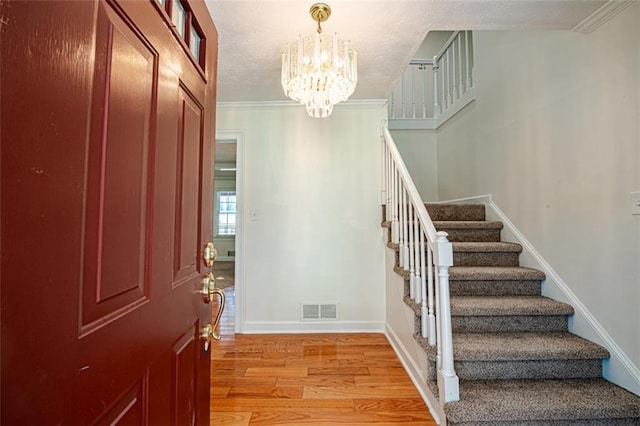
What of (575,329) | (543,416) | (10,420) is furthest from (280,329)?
(10,420)

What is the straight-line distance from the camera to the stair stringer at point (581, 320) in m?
1.64

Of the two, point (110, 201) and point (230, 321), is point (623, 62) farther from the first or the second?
point (230, 321)

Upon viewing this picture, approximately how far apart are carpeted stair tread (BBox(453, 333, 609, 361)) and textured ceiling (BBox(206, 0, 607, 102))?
6.34 ft

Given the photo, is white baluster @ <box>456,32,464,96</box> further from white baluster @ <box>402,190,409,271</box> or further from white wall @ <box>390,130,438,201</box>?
white baluster @ <box>402,190,409,271</box>

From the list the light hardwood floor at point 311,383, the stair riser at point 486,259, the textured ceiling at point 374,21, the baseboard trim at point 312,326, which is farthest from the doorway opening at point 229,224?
the stair riser at point 486,259

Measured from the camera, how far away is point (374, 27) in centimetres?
188

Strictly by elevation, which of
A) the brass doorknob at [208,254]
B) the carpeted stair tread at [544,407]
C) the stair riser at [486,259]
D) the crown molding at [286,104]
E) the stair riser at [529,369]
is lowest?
the carpeted stair tread at [544,407]

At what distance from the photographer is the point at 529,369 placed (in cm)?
176

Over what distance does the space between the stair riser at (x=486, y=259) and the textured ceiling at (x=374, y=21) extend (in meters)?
1.64

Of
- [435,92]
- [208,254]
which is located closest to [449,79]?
[435,92]

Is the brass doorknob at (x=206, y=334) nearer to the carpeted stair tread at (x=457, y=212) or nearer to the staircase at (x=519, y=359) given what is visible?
the staircase at (x=519, y=359)

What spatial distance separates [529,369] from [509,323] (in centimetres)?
32

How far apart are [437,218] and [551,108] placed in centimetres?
131

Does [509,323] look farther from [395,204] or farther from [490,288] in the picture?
[395,204]
